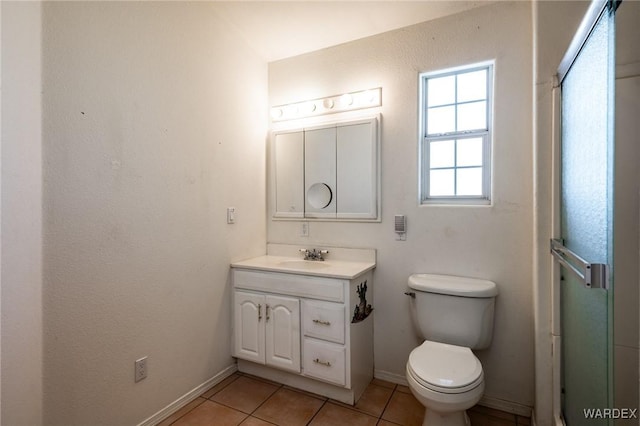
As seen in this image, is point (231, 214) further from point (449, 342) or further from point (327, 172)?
point (449, 342)

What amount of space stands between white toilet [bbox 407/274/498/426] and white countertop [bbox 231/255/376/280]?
1.19 ft

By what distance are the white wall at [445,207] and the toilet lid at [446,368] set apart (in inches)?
16.0

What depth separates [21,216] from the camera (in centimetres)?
117

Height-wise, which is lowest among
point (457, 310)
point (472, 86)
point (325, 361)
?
point (325, 361)

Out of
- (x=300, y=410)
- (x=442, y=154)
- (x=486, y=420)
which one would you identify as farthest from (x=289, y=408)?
(x=442, y=154)

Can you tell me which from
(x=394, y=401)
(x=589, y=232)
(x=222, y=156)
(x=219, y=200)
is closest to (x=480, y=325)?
(x=394, y=401)

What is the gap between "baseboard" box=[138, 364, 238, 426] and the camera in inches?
65.7

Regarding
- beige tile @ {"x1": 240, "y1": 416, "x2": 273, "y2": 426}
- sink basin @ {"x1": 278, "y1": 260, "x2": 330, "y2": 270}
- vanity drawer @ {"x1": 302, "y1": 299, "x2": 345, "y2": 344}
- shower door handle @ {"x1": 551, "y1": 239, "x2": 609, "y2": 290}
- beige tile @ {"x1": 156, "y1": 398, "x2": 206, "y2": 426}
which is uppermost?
shower door handle @ {"x1": 551, "y1": 239, "x2": 609, "y2": 290}

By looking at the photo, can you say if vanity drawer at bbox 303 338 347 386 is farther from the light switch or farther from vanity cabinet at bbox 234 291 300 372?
the light switch

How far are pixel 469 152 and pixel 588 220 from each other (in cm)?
95

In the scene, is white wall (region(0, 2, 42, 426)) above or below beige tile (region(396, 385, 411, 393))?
above

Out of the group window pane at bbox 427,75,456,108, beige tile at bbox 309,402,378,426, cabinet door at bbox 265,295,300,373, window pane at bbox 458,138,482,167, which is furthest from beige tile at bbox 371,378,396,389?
window pane at bbox 427,75,456,108

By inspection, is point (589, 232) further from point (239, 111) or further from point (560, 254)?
point (239, 111)

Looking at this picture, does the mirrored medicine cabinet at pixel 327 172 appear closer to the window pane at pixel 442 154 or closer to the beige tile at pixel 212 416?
the window pane at pixel 442 154
